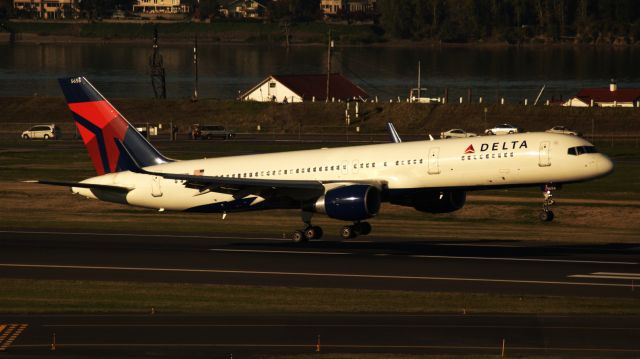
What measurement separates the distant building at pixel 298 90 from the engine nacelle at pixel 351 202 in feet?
344

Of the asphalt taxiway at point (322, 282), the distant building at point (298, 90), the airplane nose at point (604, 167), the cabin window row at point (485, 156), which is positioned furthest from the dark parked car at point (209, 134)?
the airplane nose at point (604, 167)

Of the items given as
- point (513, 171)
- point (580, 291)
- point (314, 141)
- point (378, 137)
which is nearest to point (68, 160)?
point (314, 141)

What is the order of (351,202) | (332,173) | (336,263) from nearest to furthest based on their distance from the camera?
(336,263)
(351,202)
(332,173)

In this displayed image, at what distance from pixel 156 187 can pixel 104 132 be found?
14.6 ft

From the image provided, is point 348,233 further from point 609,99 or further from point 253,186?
point 609,99

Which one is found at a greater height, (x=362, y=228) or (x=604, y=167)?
(x=604, y=167)

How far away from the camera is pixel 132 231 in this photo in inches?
2699

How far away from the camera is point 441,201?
6116cm

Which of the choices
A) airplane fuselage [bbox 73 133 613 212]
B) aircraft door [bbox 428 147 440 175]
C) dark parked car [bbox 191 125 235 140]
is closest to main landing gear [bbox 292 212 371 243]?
airplane fuselage [bbox 73 133 613 212]

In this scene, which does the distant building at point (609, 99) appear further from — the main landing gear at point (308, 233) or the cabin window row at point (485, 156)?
the cabin window row at point (485, 156)

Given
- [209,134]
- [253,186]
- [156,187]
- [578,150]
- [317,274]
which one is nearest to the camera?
[317,274]

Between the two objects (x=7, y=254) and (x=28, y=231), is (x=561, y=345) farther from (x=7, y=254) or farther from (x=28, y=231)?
(x=28, y=231)

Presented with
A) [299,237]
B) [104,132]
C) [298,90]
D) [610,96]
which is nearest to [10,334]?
[299,237]

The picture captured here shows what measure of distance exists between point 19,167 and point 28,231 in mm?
36400
